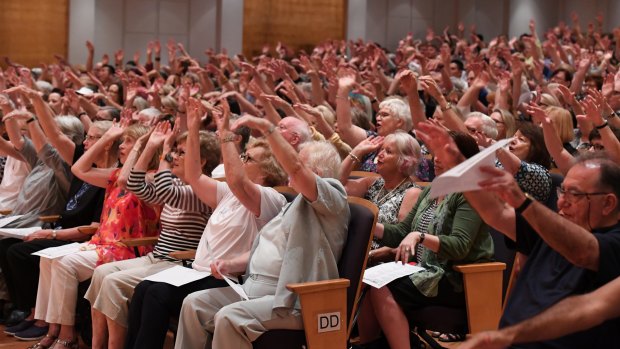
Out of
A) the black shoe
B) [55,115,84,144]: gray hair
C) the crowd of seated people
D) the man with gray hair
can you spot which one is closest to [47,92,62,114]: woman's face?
the crowd of seated people

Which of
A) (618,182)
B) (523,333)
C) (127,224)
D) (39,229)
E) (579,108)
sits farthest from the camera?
(579,108)

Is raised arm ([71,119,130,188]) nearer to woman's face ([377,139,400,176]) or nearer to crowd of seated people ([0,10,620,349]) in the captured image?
crowd of seated people ([0,10,620,349])

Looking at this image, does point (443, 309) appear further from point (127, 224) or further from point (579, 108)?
point (579, 108)

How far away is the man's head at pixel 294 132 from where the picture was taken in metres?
4.65

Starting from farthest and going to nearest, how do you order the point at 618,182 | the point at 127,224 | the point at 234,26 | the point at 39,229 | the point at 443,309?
the point at 234,26, the point at 39,229, the point at 127,224, the point at 443,309, the point at 618,182

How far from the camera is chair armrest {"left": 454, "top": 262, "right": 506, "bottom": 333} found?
3.51 meters

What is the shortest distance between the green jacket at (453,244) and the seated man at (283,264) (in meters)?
0.44

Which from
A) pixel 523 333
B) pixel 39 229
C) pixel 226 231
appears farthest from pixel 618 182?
pixel 39 229

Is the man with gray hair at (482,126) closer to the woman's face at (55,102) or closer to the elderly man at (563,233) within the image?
the elderly man at (563,233)

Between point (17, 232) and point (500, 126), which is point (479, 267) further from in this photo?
point (17, 232)

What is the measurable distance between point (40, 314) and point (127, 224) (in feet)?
2.25

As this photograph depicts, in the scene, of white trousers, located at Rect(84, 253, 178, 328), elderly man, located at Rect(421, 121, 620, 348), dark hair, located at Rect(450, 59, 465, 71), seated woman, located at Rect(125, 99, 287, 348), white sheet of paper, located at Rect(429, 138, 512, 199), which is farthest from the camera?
dark hair, located at Rect(450, 59, 465, 71)

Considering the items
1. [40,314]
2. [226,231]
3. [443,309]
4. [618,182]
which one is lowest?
[40,314]

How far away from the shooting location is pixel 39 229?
5.11m
